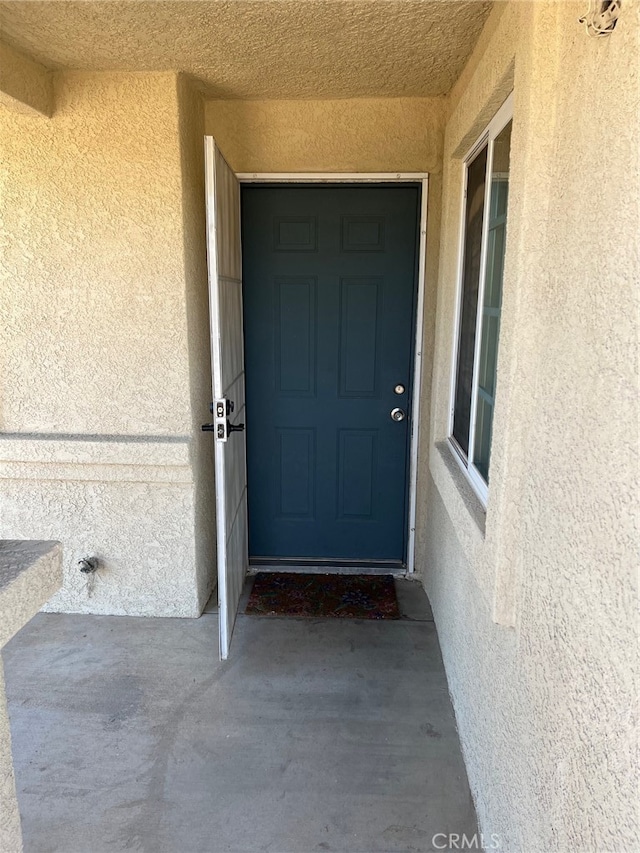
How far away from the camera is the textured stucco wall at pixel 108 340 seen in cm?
271

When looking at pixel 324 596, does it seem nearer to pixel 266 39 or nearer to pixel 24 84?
pixel 266 39

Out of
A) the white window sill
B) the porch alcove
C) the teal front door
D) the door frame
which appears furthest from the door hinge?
the porch alcove

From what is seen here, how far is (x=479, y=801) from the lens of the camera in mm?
1901

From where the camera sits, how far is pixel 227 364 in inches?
109

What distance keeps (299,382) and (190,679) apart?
5.63ft

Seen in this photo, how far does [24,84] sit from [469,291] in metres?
2.17

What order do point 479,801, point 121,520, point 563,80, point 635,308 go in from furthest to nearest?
point 121,520
point 479,801
point 563,80
point 635,308

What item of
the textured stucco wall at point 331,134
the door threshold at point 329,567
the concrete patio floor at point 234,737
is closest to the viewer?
the concrete patio floor at point 234,737

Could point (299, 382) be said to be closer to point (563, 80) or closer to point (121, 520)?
point (121, 520)

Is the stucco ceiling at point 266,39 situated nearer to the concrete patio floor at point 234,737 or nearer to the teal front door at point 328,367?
the teal front door at point 328,367

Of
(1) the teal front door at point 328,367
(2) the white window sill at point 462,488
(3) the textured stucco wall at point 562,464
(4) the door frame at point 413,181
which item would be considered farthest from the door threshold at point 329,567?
(3) the textured stucco wall at point 562,464

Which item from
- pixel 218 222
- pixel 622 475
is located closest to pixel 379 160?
pixel 218 222

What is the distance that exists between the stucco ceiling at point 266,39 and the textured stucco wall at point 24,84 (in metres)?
0.05

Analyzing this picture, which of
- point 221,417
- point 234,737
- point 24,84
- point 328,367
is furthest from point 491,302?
point 24,84
